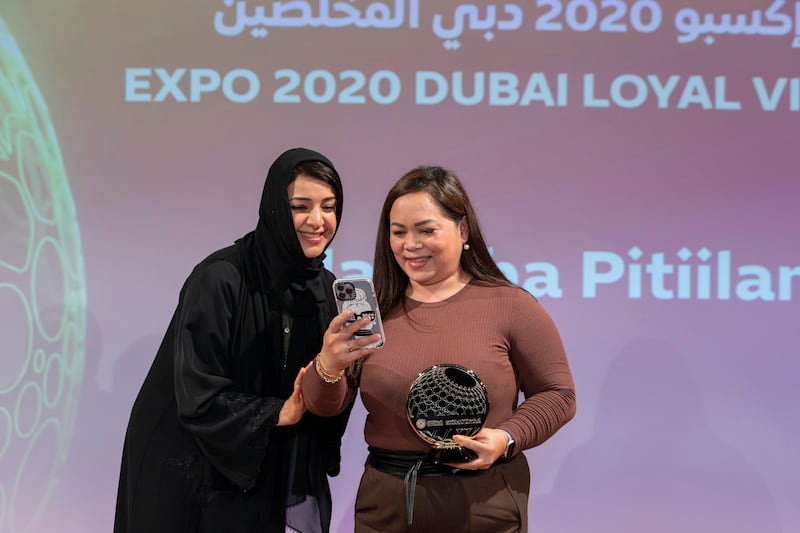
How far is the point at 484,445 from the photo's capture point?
1663mm

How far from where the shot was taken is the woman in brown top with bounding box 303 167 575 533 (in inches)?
69.4

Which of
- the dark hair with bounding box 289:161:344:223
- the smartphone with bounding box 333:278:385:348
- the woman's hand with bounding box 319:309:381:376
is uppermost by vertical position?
the dark hair with bounding box 289:161:344:223

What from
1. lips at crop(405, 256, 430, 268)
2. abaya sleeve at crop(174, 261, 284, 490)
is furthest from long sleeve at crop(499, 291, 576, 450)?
abaya sleeve at crop(174, 261, 284, 490)

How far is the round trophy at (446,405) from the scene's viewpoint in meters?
1.65

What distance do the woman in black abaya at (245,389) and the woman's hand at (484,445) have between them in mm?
421

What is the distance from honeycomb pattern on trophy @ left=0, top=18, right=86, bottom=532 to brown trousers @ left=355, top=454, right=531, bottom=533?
1.77 metres

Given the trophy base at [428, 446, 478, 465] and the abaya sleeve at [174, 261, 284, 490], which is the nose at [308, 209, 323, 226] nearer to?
the abaya sleeve at [174, 261, 284, 490]

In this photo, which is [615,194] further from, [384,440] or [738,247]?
[384,440]

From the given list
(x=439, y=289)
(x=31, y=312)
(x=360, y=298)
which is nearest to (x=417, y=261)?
(x=439, y=289)

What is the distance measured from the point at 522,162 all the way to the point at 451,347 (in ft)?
4.79

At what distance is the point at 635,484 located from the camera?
3078 millimetres

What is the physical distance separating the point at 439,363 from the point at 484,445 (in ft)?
0.67

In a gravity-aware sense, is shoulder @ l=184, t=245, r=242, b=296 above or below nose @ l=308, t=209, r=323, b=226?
below

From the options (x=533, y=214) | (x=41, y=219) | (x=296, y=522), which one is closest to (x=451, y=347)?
(x=296, y=522)
